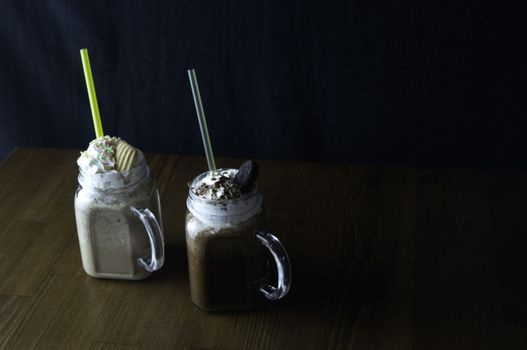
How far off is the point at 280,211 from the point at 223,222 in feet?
1.11

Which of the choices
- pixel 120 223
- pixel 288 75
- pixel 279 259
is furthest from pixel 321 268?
pixel 288 75

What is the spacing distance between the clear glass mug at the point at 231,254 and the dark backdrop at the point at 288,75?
74 centimetres

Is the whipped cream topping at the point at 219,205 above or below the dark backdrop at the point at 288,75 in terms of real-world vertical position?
above

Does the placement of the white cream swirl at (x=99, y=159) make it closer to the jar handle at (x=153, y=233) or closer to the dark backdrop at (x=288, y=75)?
the jar handle at (x=153, y=233)

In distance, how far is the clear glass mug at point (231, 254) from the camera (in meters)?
1.19

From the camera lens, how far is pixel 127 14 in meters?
1.95

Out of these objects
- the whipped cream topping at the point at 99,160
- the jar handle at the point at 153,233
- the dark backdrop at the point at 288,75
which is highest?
the whipped cream topping at the point at 99,160

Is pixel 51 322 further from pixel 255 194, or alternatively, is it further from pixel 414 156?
pixel 414 156

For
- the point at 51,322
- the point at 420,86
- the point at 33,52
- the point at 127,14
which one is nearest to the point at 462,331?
the point at 51,322

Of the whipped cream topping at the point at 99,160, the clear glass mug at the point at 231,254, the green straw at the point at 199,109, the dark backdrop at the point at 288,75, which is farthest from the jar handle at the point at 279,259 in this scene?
the dark backdrop at the point at 288,75

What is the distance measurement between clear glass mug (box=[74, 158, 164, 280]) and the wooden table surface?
0.03m

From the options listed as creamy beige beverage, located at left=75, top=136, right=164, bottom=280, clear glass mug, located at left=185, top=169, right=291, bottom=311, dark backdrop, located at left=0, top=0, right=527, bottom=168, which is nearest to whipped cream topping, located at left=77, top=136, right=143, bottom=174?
creamy beige beverage, located at left=75, top=136, right=164, bottom=280

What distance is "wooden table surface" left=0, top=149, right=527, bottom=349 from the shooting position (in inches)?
48.2

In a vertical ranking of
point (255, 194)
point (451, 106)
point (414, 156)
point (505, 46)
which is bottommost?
point (414, 156)
